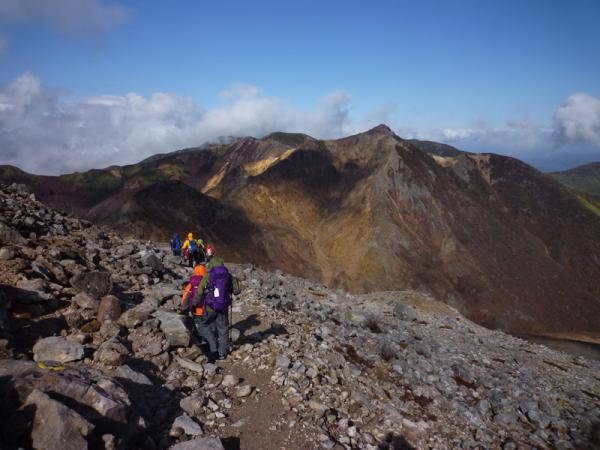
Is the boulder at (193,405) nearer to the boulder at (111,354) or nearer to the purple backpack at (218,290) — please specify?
the boulder at (111,354)

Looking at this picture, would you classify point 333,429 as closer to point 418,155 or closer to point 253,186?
point 253,186

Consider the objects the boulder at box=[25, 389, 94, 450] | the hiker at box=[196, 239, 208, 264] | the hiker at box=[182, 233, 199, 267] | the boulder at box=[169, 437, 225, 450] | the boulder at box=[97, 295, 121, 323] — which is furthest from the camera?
the hiker at box=[196, 239, 208, 264]

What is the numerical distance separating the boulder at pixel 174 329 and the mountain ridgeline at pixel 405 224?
2304 inches

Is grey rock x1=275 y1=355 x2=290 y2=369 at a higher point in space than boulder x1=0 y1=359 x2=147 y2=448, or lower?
lower

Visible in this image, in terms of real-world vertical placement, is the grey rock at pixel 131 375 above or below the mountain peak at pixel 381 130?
below

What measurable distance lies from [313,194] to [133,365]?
9069cm

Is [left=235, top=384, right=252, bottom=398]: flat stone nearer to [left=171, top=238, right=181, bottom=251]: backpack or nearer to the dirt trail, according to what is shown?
the dirt trail

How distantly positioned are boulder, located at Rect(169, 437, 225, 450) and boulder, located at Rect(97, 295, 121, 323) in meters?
4.39

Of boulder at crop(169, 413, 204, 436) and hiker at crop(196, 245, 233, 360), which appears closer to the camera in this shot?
boulder at crop(169, 413, 204, 436)

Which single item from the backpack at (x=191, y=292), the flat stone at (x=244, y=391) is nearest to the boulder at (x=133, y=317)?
the backpack at (x=191, y=292)

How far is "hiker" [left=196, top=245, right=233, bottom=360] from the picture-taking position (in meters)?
9.17

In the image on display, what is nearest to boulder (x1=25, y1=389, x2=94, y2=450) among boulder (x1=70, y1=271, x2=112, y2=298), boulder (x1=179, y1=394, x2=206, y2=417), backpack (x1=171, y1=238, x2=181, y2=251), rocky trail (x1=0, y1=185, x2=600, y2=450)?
rocky trail (x1=0, y1=185, x2=600, y2=450)

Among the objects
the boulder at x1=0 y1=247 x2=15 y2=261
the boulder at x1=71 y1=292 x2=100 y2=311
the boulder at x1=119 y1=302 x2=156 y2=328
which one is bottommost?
the boulder at x1=119 y1=302 x2=156 y2=328

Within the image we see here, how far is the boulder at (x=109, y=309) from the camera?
9.26m
